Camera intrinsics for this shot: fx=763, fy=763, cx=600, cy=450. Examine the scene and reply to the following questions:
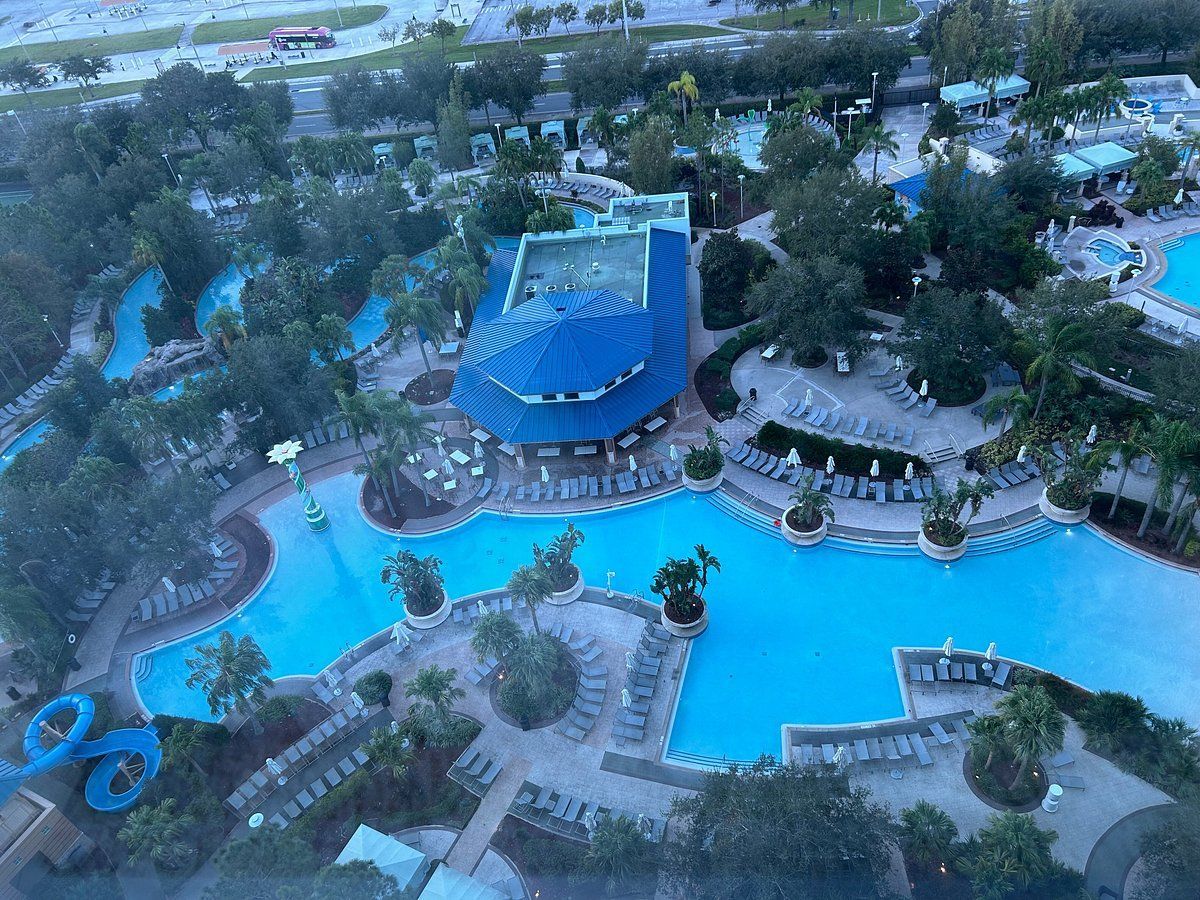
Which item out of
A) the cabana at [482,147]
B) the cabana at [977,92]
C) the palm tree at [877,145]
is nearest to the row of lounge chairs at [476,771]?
the palm tree at [877,145]

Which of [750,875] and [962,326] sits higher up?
[962,326]

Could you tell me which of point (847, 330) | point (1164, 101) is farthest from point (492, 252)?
point (1164, 101)

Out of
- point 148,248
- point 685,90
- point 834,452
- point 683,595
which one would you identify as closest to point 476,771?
point 683,595

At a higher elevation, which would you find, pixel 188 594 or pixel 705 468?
pixel 705 468

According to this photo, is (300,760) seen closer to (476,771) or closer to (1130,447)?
(476,771)

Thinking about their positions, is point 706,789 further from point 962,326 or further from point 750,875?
point 962,326

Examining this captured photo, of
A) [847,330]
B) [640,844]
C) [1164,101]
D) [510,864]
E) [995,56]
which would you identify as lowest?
[510,864]

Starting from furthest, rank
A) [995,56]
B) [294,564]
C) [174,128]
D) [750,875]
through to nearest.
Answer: [174,128], [995,56], [294,564], [750,875]

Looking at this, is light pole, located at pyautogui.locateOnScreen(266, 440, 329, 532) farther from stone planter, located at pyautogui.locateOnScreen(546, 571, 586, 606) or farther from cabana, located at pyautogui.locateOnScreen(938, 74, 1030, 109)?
cabana, located at pyautogui.locateOnScreen(938, 74, 1030, 109)
